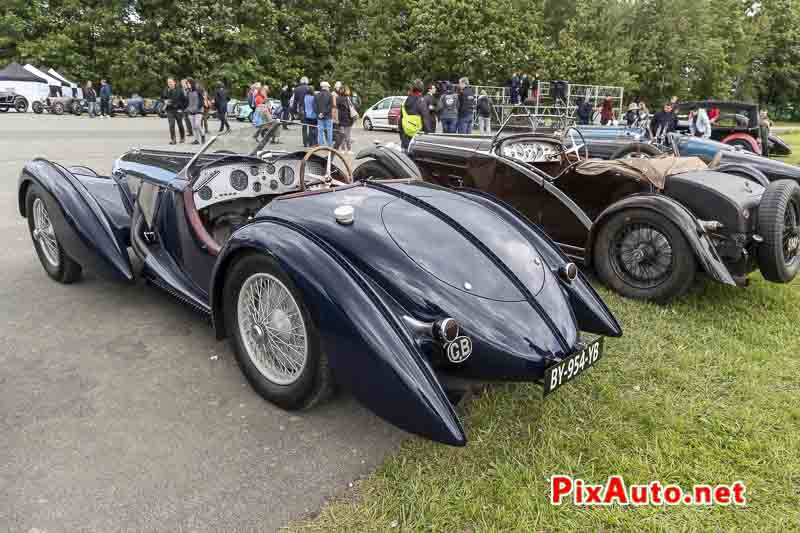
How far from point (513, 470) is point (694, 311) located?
2.68 metres

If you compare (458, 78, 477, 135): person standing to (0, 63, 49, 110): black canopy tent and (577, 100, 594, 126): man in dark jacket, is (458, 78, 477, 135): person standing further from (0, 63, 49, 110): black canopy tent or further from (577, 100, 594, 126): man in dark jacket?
(0, 63, 49, 110): black canopy tent

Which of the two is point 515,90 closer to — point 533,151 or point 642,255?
point 533,151

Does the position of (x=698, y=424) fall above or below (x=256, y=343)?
below

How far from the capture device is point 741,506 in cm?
233

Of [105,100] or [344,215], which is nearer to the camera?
[344,215]

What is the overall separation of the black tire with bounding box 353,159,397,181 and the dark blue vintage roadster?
254 centimetres

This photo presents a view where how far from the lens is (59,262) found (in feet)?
15.1

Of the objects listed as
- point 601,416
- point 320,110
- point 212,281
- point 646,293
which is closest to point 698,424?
point 601,416

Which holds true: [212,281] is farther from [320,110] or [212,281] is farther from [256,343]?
[320,110]

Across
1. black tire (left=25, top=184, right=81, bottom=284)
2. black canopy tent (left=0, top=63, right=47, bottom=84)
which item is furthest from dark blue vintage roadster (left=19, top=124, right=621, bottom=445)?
black canopy tent (left=0, top=63, right=47, bottom=84)

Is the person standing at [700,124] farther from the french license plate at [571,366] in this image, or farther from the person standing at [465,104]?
the french license plate at [571,366]

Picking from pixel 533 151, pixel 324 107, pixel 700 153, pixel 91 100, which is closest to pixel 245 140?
pixel 533 151

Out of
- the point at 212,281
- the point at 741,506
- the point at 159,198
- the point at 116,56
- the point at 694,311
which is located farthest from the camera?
the point at 116,56

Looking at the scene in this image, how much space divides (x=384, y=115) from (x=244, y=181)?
63.2 feet
